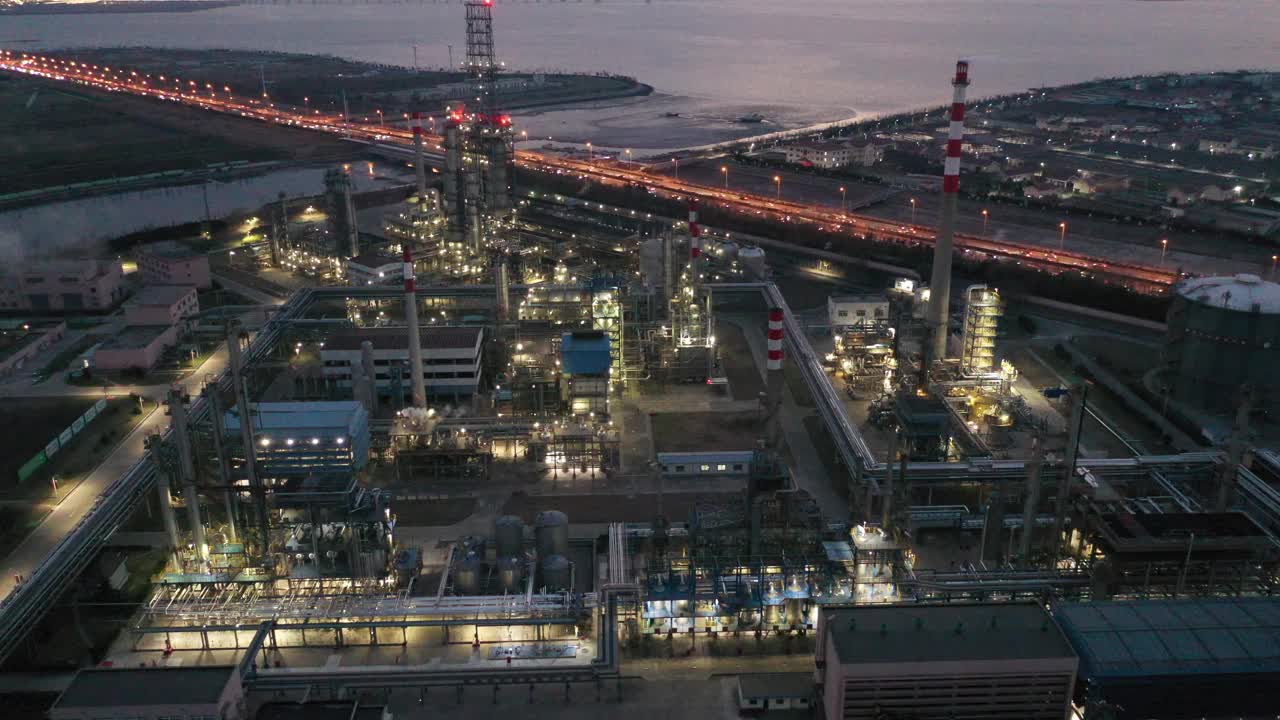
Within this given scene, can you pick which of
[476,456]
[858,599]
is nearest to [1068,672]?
[858,599]

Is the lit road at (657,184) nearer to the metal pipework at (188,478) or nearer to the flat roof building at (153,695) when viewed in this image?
the metal pipework at (188,478)

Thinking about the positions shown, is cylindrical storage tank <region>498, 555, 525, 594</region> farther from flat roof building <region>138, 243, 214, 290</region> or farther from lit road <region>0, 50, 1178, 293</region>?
lit road <region>0, 50, 1178, 293</region>

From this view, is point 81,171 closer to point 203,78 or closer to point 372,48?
point 203,78

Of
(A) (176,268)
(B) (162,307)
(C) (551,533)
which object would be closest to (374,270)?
(B) (162,307)

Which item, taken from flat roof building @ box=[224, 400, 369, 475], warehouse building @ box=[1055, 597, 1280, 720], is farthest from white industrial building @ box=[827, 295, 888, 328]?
warehouse building @ box=[1055, 597, 1280, 720]

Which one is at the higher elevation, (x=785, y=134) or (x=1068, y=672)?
(x=785, y=134)

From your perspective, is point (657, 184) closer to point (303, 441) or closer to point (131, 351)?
point (131, 351)
